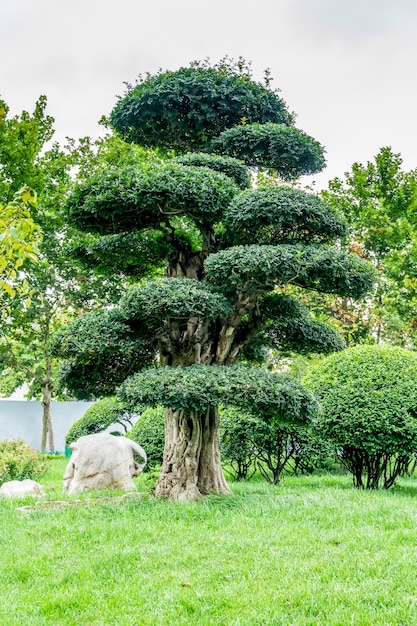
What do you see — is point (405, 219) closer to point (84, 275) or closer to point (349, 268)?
point (84, 275)

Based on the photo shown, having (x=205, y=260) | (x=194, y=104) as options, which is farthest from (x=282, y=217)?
(x=194, y=104)

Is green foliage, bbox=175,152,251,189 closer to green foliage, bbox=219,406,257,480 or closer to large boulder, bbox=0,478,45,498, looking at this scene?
green foliage, bbox=219,406,257,480

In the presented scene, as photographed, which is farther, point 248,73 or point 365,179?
point 365,179

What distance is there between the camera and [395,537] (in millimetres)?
3891

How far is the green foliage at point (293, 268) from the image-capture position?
4934mm

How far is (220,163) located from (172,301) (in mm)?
2004

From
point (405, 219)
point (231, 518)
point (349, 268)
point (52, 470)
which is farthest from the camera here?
point (405, 219)


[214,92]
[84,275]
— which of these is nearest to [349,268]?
[214,92]

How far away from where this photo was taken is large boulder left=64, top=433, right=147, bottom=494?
285 inches

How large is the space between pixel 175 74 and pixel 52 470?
826 centimetres

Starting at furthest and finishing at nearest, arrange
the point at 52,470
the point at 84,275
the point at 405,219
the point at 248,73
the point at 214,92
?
the point at 405,219
the point at 84,275
the point at 52,470
the point at 248,73
the point at 214,92

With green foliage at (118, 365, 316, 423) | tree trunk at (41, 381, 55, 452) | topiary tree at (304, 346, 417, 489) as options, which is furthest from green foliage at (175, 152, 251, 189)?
tree trunk at (41, 381, 55, 452)

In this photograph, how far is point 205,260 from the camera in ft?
18.1

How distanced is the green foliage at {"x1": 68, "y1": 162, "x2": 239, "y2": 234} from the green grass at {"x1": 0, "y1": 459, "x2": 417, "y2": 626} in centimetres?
295
